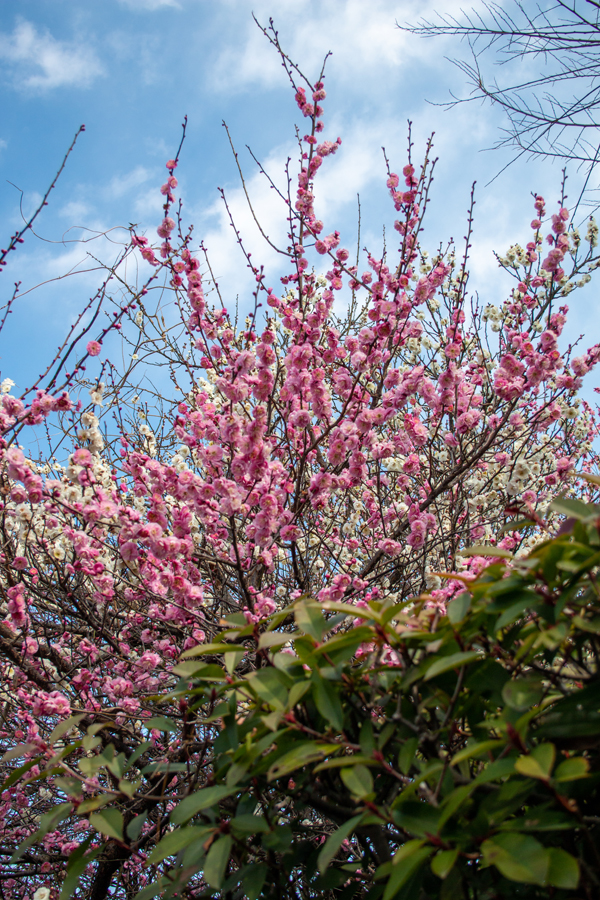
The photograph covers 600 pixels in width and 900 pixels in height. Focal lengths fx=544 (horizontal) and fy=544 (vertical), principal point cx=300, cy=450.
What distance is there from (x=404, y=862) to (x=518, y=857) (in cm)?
16

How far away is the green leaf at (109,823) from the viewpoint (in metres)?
1.02

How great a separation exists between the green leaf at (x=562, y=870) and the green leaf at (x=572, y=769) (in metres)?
0.09

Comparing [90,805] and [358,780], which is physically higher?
[90,805]

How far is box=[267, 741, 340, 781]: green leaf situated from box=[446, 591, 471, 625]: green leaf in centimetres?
29

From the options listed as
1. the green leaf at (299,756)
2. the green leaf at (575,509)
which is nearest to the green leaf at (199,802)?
the green leaf at (299,756)

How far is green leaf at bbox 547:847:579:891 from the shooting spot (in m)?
0.66

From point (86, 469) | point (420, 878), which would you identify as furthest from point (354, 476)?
point (420, 878)

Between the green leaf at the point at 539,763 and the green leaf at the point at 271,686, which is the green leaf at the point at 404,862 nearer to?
the green leaf at the point at 539,763

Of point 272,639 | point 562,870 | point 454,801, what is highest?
point 272,639

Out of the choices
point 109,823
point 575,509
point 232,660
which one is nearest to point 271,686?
point 232,660

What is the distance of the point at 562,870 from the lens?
26.9 inches

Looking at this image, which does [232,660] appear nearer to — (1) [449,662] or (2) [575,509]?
(1) [449,662]

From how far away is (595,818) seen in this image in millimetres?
807

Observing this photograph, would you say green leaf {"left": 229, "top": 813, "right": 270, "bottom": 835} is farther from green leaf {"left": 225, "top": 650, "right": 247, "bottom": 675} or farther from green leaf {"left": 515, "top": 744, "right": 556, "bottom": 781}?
green leaf {"left": 515, "top": 744, "right": 556, "bottom": 781}
